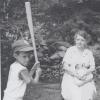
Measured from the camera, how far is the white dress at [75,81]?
3.62 metres

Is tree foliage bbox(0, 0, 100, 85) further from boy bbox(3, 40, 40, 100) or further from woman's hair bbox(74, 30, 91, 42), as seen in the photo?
boy bbox(3, 40, 40, 100)

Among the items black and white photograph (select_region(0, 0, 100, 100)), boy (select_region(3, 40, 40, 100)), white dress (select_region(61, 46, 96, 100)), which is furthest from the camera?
black and white photograph (select_region(0, 0, 100, 100))

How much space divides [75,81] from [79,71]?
133mm

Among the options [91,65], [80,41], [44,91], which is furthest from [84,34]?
[44,91]

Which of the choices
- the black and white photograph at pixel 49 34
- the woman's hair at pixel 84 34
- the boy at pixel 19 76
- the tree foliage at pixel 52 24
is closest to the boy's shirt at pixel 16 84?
the boy at pixel 19 76

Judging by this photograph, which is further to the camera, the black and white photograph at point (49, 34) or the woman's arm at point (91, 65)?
the black and white photograph at point (49, 34)

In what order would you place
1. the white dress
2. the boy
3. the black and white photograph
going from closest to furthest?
the boy < the white dress < the black and white photograph

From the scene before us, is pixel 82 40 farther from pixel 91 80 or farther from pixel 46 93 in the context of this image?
pixel 46 93

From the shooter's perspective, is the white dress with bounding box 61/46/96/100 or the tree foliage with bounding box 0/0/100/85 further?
the tree foliage with bounding box 0/0/100/85

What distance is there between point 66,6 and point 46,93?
1.08 meters

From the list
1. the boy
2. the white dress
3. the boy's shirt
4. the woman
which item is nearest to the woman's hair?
the woman

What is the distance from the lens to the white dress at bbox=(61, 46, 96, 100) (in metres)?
3.62

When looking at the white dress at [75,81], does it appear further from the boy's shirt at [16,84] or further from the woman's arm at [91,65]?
the boy's shirt at [16,84]

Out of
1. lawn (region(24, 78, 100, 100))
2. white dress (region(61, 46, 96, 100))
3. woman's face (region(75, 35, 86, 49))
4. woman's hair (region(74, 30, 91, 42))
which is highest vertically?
woman's hair (region(74, 30, 91, 42))
